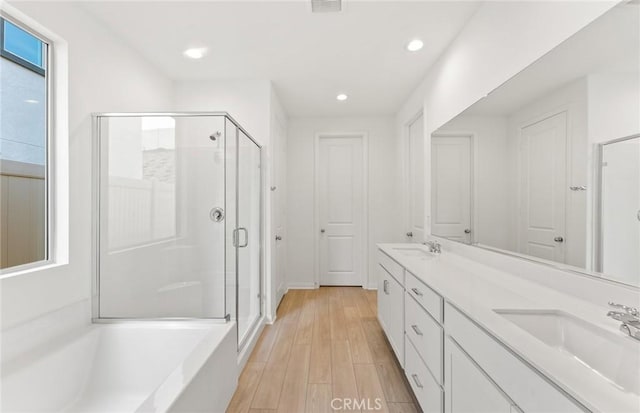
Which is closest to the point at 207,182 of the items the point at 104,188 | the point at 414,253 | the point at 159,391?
the point at 104,188

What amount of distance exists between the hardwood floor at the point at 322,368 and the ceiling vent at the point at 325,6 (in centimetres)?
→ 255

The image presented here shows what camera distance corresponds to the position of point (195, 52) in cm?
251

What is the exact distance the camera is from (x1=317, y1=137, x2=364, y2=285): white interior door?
14.4ft

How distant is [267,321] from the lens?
3070 millimetres

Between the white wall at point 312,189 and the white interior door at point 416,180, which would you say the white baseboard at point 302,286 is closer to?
the white wall at point 312,189

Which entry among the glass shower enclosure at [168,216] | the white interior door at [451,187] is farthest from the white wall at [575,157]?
the glass shower enclosure at [168,216]

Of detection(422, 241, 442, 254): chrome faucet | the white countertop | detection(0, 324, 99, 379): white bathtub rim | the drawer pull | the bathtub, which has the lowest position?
the drawer pull

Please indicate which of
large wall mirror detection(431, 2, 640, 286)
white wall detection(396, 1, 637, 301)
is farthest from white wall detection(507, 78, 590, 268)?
white wall detection(396, 1, 637, 301)

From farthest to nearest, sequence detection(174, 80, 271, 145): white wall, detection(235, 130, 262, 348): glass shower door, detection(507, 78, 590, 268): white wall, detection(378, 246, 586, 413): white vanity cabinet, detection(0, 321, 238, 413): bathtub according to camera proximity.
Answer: detection(174, 80, 271, 145): white wall, detection(235, 130, 262, 348): glass shower door, detection(0, 321, 238, 413): bathtub, detection(507, 78, 590, 268): white wall, detection(378, 246, 586, 413): white vanity cabinet

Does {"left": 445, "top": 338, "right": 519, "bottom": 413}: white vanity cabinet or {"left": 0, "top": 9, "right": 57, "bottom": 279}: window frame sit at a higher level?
{"left": 0, "top": 9, "right": 57, "bottom": 279}: window frame

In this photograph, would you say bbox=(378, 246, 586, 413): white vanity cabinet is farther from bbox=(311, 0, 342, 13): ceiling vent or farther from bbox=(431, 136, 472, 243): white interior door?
bbox=(311, 0, 342, 13): ceiling vent

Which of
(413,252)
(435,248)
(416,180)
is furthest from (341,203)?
(435,248)

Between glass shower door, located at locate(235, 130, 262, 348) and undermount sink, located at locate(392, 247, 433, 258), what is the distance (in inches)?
54.9

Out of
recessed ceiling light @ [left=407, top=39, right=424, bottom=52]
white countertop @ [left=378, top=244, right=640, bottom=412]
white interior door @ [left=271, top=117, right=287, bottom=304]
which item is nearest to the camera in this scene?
white countertop @ [left=378, top=244, right=640, bottom=412]
